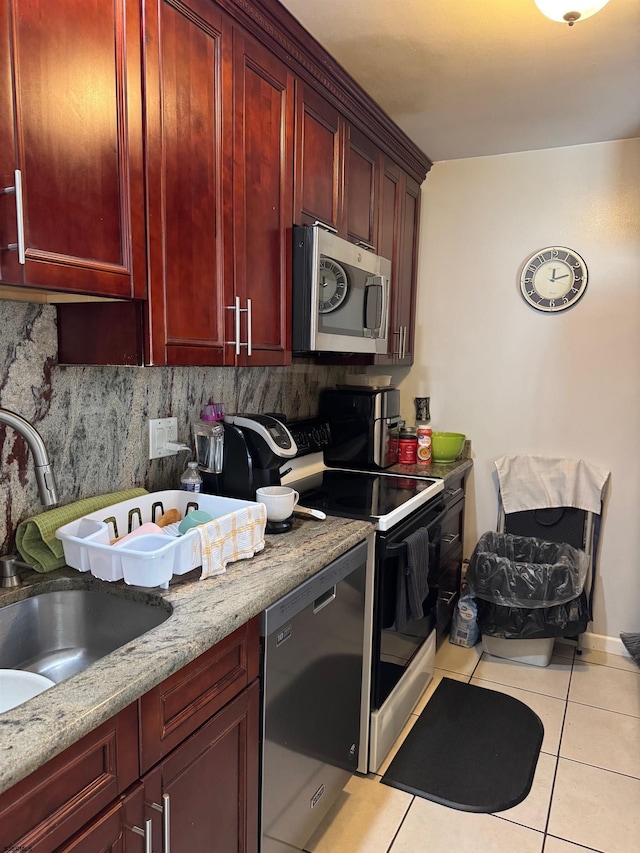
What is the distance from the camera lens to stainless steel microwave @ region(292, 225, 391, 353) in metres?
1.89

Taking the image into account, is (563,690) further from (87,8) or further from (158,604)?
(87,8)

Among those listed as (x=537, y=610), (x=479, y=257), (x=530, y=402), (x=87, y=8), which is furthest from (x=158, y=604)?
(x=479, y=257)

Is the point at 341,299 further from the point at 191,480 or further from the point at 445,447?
the point at 445,447

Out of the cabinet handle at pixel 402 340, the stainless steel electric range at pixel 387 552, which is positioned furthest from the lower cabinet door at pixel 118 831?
the cabinet handle at pixel 402 340

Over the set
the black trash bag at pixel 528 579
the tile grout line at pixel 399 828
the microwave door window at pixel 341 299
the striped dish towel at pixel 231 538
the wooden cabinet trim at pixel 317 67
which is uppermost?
the wooden cabinet trim at pixel 317 67

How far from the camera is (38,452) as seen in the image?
1.13 metres

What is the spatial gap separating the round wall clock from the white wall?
41 millimetres

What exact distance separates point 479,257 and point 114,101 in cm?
219

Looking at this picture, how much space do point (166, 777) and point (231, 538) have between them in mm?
525

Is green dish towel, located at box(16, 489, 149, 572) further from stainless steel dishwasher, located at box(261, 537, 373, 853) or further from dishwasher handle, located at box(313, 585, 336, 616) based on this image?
dishwasher handle, located at box(313, 585, 336, 616)

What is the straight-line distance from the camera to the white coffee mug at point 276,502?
167cm

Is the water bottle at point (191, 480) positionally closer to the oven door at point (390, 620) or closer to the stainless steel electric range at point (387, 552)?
the stainless steel electric range at point (387, 552)

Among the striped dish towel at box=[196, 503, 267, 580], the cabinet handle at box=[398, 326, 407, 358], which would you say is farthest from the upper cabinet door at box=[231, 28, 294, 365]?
the cabinet handle at box=[398, 326, 407, 358]

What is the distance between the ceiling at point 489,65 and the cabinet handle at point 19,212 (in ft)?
3.74
